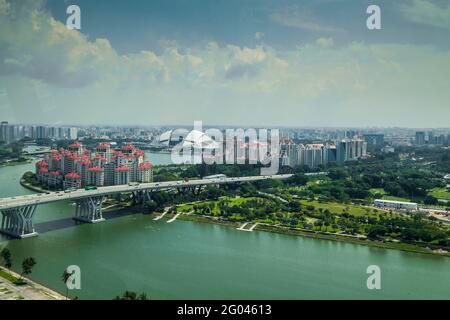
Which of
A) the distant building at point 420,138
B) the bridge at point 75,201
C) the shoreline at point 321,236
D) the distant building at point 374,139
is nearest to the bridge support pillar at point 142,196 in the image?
the bridge at point 75,201

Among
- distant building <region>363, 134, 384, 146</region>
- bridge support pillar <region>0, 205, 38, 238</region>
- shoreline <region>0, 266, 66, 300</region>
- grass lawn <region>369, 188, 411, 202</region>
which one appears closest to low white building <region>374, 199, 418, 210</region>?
grass lawn <region>369, 188, 411, 202</region>

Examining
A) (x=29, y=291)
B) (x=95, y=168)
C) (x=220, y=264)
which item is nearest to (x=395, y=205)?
(x=220, y=264)

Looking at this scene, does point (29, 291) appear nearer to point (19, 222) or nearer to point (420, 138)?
point (19, 222)

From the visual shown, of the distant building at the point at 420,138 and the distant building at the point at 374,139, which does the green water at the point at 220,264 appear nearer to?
the distant building at the point at 420,138

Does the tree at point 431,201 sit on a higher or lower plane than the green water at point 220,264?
higher

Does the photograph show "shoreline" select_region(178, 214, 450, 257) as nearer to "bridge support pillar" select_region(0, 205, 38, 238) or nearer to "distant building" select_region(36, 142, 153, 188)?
"bridge support pillar" select_region(0, 205, 38, 238)
